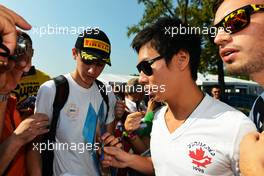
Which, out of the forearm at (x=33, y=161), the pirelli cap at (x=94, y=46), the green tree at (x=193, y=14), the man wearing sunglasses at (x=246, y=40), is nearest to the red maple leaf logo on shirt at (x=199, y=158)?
the man wearing sunglasses at (x=246, y=40)

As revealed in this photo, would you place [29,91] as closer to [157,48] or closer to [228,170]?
[157,48]

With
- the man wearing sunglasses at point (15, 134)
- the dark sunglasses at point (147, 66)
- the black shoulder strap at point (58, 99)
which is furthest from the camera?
the black shoulder strap at point (58, 99)

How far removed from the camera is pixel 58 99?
277cm

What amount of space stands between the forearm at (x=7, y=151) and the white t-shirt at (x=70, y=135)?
0.47 m

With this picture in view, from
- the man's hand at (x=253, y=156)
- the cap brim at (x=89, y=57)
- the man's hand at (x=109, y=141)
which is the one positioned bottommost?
the man's hand at (x=109, y=141)

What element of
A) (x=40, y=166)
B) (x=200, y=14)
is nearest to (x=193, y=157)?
(x=40, y=166)

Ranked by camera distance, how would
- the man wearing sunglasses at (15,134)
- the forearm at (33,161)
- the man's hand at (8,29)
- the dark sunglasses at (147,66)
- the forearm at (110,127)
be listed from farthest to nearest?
the forearm at (110,127), the forearm at (33,161), the dark sunglasses at (147,66), the man wearing sunglasses at (15,134), the man's hand at (8,29)

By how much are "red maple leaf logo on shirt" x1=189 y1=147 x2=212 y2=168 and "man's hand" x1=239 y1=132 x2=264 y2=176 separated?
0.70 metres

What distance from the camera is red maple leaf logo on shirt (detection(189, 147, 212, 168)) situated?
185 cm

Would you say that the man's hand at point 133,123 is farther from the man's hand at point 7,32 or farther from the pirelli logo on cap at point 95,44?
the man's hand at point 7,32

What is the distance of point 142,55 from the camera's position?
96.7 inches

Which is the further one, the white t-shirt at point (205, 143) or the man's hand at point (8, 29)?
the white t-shirt at point (205, 143)

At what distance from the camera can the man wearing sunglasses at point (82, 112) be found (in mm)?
2756

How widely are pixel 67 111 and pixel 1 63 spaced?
177 cm
